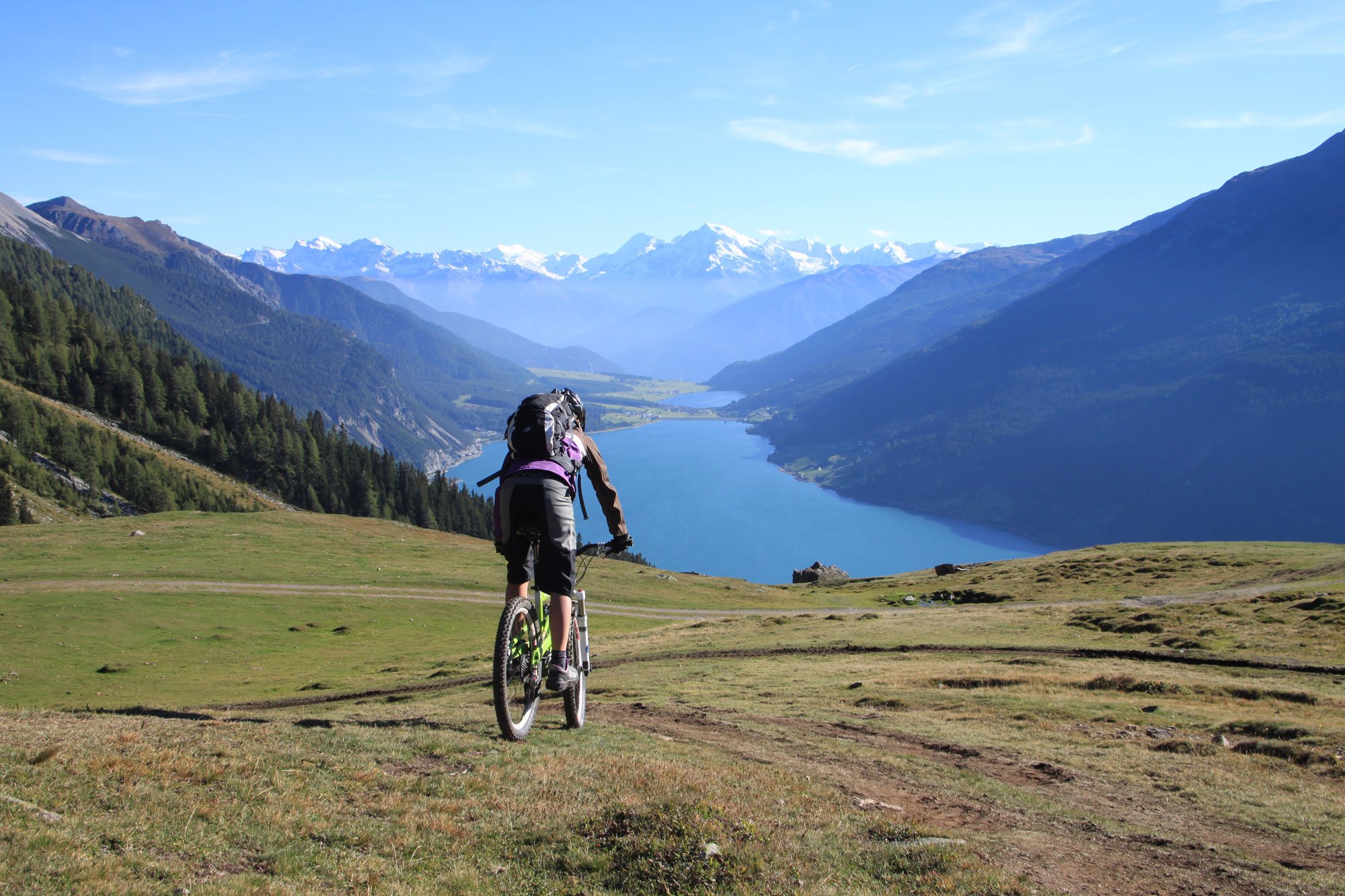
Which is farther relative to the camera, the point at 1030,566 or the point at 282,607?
the point at 1030,566

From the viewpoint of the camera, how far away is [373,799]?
25.4 ft

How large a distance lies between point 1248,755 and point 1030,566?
5140 centimetres

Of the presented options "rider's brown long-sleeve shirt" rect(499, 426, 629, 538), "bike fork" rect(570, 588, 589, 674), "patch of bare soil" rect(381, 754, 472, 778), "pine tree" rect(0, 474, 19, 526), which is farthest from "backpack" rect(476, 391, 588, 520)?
"pine tree" rect(0, 474, 19, 526)

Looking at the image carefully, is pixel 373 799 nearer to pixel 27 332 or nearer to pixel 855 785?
pixel 855 785

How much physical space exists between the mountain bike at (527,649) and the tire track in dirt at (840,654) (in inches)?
532

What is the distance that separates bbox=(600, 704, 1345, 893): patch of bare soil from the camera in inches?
298

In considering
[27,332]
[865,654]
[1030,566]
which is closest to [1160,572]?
[1030,566]

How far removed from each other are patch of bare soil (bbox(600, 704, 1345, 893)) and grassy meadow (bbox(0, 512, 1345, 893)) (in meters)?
0.06

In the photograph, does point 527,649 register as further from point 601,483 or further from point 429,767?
point 601,483

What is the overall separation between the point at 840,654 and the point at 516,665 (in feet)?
72.7

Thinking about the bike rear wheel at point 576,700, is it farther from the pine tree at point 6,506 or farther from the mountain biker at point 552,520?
the pine tree at point 6,506

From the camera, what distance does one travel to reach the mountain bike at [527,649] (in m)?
9.13

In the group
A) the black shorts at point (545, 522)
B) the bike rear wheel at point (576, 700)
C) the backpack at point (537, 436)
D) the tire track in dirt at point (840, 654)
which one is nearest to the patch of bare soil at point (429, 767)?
the bike rear wheel at point (576, 700)

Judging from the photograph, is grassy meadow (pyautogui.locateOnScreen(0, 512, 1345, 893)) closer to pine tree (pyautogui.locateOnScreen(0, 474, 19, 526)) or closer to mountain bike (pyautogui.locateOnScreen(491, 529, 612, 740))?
mountain bike (pyautogui.locateOnScreen(491, 529, 612, 740))
